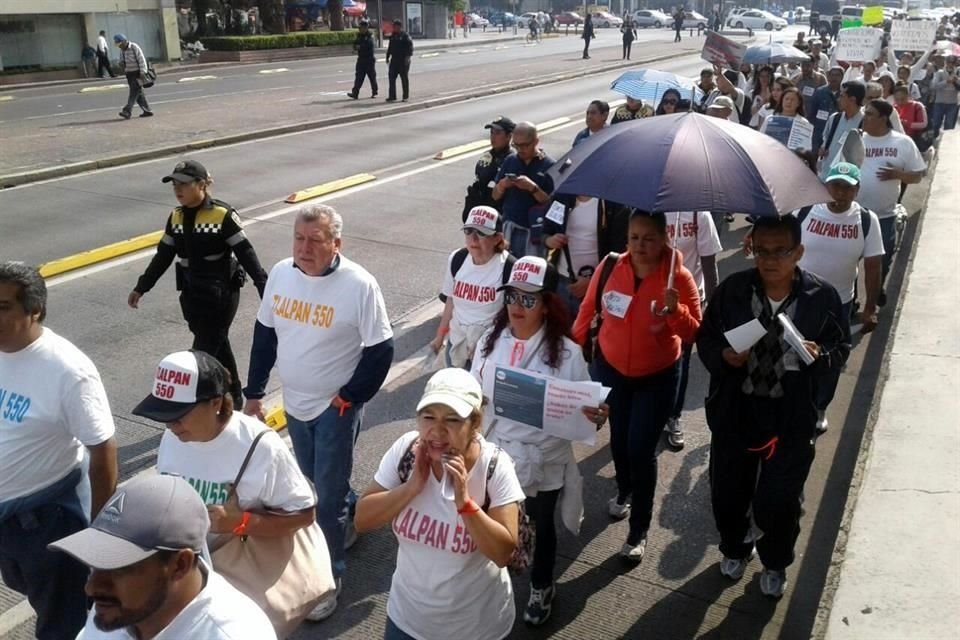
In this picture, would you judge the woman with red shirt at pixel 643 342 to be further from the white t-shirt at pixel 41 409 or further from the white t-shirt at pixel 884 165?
the white t-shirt at pixel 884 165

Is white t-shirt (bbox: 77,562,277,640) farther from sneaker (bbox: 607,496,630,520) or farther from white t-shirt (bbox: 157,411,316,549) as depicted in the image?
sneaker (bbox: 607,496,630,520)

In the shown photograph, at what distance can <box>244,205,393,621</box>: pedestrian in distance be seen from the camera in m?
4.52

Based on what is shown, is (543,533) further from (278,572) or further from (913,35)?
(913,35)

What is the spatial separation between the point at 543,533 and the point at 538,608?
395mm

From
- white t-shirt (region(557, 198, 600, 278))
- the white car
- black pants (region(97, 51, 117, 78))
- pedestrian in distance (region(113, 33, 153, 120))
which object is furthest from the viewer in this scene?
the white car

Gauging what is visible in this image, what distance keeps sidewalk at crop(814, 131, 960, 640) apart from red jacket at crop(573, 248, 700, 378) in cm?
123

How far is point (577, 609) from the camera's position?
4.59 metres

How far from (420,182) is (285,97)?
12307mm

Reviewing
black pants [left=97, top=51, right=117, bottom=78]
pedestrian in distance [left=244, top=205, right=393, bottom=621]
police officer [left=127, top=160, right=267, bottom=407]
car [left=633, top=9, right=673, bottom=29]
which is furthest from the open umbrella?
car [left=633, top=9, right=673, bottom=29]

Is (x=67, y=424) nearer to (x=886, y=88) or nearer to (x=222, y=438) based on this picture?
(x=222, y=438)

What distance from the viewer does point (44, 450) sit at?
12.2 feet

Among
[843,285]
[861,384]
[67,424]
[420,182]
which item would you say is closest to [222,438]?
[67,424]

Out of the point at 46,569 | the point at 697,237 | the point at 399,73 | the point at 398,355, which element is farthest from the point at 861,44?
the point at 46,569

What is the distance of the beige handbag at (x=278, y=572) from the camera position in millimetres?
3193
